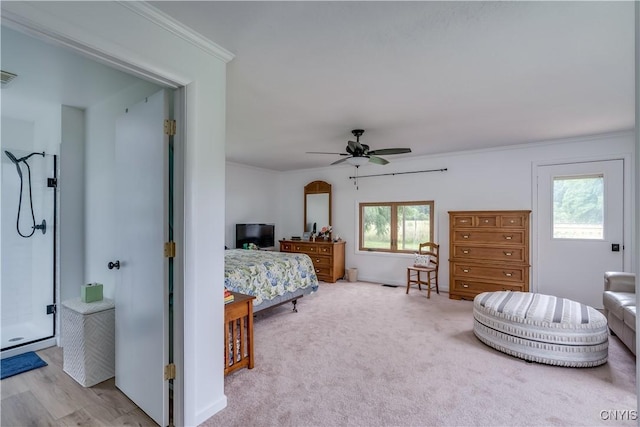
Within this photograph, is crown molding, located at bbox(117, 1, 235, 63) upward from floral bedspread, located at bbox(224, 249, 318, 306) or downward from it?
upward

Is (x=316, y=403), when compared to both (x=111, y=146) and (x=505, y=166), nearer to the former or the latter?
(x=111, y=146)

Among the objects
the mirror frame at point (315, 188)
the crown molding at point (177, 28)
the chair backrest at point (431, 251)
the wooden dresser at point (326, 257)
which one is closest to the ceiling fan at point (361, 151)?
the crown molding at point (177, 28)

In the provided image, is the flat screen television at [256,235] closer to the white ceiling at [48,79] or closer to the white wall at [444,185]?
the white wall at [444,185]

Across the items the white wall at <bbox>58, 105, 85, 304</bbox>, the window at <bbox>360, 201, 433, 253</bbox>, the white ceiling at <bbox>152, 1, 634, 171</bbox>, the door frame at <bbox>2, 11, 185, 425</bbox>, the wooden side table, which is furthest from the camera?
the window at <bbox>360, 201, 433, 253</bbox>

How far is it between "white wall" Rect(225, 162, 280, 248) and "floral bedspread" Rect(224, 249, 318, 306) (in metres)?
1.67

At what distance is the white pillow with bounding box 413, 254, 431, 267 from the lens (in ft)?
17.2

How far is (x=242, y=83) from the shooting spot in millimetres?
2590

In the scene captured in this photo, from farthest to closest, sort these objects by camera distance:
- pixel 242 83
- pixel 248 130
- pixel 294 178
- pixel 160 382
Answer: pixel 294 178, pixel 248 130, pixel 242 83, pixel 160 382

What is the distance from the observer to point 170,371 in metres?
1.89

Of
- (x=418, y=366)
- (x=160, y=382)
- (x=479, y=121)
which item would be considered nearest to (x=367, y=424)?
(x=418, y=366)

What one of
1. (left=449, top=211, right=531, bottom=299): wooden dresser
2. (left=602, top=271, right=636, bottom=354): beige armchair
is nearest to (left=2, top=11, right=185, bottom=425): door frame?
(left=602, top=271, right=636, bottom=354): beige armchair

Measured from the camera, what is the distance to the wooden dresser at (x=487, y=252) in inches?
173

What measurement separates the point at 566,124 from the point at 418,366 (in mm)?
3443

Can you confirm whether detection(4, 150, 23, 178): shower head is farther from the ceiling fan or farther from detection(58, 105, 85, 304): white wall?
the ceiling fan
